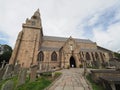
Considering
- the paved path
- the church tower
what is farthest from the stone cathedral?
the paved path

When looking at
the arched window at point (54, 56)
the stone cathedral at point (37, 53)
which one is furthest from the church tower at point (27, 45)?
the arched window at point (54, 56)

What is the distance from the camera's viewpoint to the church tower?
25094 mm

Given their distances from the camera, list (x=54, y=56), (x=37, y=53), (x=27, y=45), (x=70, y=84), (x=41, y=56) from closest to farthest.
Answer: (x=70, y=84) → (x=37, y=53) → (x=27, y=45) → (x=41, y=56) → (x=54, y=56)

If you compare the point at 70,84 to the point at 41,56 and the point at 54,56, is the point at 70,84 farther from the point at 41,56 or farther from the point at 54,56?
the point at 54,56

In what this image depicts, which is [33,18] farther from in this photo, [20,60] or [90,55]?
[90,55]

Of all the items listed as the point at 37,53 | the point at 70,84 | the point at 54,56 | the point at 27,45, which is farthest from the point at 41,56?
the point at 70,84

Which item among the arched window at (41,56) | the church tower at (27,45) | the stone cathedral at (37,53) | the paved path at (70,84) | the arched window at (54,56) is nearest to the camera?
the paved path at (70,84)

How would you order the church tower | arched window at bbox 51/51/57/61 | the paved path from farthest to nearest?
arched window at bbox 51/51/57/61 < the church tower < the paved path

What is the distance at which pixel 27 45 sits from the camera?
27.6 m

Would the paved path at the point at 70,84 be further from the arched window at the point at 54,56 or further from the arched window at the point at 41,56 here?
the arched window at the point at 54,56

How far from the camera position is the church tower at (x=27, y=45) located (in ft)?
82.3

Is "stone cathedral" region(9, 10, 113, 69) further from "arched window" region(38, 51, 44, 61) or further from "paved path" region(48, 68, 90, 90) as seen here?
"paved path" region(48, 68, 90, 90)

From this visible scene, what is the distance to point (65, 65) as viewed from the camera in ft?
82.7

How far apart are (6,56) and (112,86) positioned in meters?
45.4
